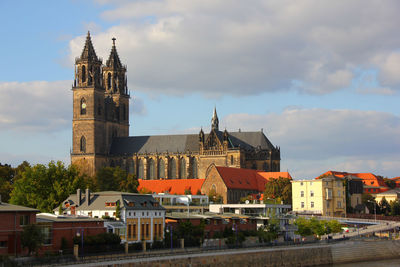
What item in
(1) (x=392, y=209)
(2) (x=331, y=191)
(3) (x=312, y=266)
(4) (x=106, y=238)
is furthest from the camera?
(1) (x=392, y=209)

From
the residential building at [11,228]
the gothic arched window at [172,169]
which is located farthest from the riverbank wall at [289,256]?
the gothic arched window at [172,169]

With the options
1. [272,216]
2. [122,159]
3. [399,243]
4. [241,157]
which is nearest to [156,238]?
[272,216]

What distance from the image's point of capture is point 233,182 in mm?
147375

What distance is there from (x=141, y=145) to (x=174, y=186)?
30588 millimetres

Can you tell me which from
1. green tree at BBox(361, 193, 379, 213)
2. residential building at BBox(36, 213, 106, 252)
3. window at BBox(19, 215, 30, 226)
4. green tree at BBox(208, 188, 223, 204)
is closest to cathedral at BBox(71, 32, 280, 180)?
green tree at BBox(208, 188, 223, 204)

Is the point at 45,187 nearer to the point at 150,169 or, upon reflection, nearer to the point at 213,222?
the point at 213,222

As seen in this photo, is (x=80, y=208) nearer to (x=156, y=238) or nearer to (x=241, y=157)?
(x=156, y=238)

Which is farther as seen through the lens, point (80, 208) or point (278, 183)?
point (278, 183)

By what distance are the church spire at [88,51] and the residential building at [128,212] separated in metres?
99.1

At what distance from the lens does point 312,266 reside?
8231 centimetres

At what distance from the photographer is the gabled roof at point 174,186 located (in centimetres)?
15125

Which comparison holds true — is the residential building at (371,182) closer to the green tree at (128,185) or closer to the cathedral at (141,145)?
the cathedral at (141,145)

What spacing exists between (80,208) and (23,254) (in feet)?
61.5

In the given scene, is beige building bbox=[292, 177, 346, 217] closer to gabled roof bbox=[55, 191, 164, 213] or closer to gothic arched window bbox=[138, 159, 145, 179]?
gabled roof bbox=[55, 191, 164, 213]
